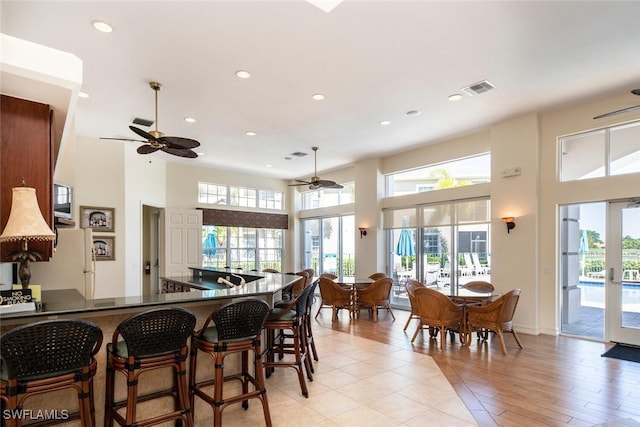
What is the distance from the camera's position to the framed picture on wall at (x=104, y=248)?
6.52 m

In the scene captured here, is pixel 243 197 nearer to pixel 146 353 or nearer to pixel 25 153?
pixel 25 153

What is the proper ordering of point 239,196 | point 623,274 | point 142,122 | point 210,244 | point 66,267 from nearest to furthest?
point 66,267
point 623,274
point 142,122
point 210,244
point 239,196

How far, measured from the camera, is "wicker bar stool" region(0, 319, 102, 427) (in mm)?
1788

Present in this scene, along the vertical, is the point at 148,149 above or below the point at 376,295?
above

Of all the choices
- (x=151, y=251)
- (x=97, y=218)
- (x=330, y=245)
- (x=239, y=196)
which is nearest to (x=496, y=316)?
(x=330, y=245)

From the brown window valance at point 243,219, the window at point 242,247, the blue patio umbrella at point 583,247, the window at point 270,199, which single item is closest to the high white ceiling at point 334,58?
the blue patio umbrella at point 583,247

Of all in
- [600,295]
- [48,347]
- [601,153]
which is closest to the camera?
[48,347]

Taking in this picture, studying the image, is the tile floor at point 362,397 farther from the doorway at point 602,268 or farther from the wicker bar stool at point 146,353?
the doorway at point 602,268

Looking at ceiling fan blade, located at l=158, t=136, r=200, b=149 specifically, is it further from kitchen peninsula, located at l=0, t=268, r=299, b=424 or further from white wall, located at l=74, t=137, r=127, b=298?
white wall, located at l=74, t=137, r=127, b=298

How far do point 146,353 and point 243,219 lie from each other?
7761mm

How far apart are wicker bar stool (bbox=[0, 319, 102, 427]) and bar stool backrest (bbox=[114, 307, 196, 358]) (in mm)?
167

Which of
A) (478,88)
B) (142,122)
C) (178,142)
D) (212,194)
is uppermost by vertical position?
(478,88)

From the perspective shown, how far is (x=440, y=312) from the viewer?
16.1 ft

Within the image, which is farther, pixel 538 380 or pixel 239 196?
pixel 239 196
